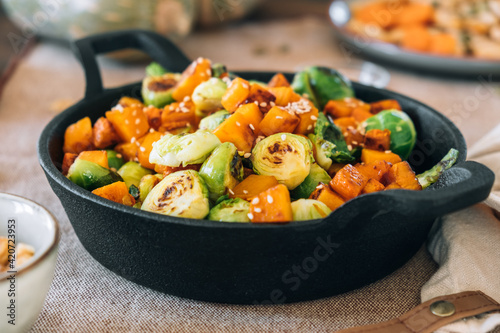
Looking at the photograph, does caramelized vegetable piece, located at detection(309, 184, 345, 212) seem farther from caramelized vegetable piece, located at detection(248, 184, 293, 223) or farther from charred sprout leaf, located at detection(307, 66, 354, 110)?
charred sprout leaf, located at detection(307, 66, 354, 110)

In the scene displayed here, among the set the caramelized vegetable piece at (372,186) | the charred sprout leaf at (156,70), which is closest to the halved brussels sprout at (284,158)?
the caramelized vegetable piece at (372,186)

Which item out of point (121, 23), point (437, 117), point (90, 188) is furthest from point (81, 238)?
point (121, 23)

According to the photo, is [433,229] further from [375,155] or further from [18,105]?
[18,105]

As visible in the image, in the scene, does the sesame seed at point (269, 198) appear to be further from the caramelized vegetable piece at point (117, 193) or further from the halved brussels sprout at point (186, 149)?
the caramelized vegetable piece at point (117, 193)

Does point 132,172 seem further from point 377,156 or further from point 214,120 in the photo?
point 377,156

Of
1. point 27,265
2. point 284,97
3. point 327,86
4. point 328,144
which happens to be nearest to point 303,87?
point 327,86

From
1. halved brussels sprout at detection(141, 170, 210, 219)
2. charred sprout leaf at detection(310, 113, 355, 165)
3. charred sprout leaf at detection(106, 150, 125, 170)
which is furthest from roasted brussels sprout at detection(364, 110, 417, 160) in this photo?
charred sprout leaf at detection(106, 150, 125, 170)

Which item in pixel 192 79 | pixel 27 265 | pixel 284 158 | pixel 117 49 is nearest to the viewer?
pixel 27 265

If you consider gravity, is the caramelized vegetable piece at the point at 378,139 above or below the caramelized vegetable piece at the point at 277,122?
below
